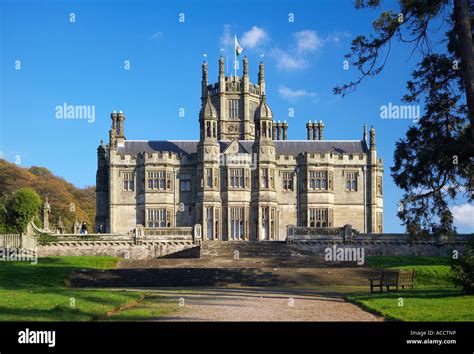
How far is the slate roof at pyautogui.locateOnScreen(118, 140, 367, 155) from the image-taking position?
54.6m

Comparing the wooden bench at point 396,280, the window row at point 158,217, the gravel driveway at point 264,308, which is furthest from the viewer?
the window row at point 158,217

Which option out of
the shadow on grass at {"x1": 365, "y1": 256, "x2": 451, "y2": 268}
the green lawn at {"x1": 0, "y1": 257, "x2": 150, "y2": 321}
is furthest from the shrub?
the shadow on grass at {"x1": 365, "y1": 256, "x2": 451, "y2": 268}

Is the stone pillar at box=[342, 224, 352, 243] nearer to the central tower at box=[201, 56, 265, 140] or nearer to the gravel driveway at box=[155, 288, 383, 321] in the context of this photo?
the central tower at box=[201, 56, 265, 140]

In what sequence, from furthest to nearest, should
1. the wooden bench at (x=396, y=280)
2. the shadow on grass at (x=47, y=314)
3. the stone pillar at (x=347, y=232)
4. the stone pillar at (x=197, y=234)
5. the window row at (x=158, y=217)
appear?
1. the window row at (x=158, y=217)
2. the stone pillar at (x=197, y=234)
3. the stone pillar at (x=347, y=232)
4. the wooden bench at (x=396, y=280)
5. the shadow on grass at (x=47, y=314)

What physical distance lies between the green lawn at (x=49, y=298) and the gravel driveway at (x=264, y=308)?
75.4 inches

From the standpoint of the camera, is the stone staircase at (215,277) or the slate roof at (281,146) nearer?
the stone staircase at (215,277)

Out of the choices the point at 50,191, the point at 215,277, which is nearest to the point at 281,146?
the point at 215,277

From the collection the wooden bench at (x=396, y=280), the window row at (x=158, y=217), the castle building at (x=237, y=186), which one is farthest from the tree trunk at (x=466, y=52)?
the window row at (x=158, y=217)

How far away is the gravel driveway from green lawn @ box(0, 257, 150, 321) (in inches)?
75.4

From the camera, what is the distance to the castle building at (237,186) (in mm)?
51344

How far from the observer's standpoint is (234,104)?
63.7 m

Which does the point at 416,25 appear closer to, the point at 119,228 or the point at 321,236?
the point at 321,236

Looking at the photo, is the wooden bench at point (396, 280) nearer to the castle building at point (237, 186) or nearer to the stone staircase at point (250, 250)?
the stone staircase at point (250, 250)

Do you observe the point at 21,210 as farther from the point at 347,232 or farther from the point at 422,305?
the point at 422,305
